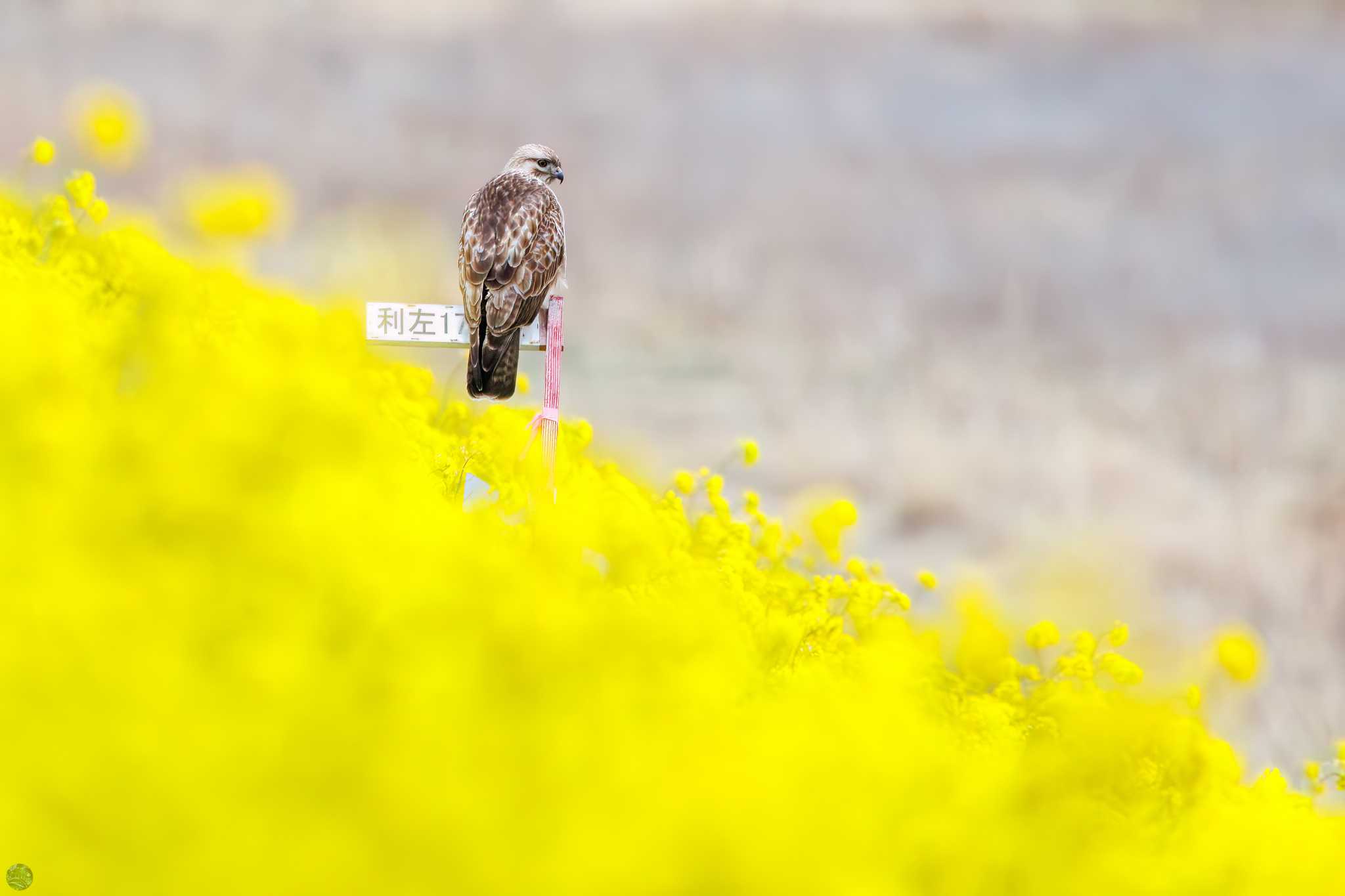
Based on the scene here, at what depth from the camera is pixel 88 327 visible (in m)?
0.51

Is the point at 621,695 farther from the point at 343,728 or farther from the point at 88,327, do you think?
the point at 88,327

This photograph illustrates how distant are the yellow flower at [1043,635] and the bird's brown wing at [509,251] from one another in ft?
1.75

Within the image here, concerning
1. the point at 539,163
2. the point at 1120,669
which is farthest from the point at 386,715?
the point at 539,163

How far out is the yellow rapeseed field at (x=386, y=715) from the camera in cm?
28

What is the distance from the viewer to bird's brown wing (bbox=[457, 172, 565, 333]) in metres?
1.09

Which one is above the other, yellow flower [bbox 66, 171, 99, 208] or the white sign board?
yellow flower [bbox 66, 171, 99, 208]

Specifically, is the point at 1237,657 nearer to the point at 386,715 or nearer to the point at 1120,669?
the point at 1120,669

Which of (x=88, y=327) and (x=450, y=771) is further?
(x=88, y=327)

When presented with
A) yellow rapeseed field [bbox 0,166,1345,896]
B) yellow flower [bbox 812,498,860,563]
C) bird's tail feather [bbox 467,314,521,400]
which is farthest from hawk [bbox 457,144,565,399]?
yellow rapeseed field [bbox 0,166,1345,896]

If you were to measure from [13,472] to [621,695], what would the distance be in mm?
195

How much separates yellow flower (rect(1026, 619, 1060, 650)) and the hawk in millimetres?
507

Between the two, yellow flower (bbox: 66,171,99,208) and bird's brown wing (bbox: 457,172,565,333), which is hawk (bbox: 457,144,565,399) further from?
yellow flower (bbox: 66,171,99,208)

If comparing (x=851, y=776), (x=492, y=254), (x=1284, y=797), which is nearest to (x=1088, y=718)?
(x=851, y=776)

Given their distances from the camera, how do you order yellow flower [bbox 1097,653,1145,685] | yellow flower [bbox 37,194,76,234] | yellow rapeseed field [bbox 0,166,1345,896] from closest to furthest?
yellow rapeseed field [bbox 0,166,1345,896] < yellow flower [bbox 1097,653,1145,685] < yellow flower [bbox 37,194,76,234]
